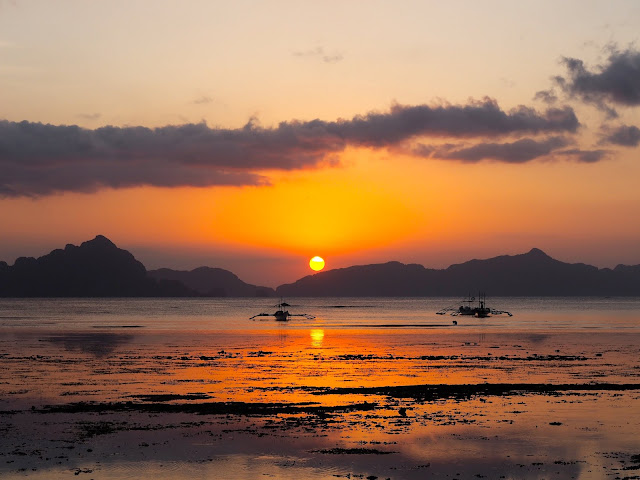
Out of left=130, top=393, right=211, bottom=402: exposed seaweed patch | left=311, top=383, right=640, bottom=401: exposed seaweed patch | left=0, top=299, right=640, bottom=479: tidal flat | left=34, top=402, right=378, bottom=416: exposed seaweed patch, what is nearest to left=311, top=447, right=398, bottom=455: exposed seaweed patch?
left=0, top=299, right=640, bottom=479: tidal flat

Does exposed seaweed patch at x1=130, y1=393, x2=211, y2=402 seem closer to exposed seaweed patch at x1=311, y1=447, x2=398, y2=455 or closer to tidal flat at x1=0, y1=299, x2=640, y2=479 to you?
tidal flat at x1=0, y1=299, x2=640, y2=479

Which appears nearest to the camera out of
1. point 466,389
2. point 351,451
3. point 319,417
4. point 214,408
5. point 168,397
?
point 351,451

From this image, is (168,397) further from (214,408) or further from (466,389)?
(466,389)

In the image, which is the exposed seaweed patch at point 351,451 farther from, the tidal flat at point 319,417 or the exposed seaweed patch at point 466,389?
the exposed seaweed patch at point 466,389

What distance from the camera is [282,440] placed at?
31000mm

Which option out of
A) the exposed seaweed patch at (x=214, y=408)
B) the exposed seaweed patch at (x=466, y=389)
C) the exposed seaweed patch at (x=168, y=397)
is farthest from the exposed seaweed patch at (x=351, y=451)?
the exposed seaweed patch at (x=168, y=397)

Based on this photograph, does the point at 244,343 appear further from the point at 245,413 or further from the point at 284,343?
the point at 245,413

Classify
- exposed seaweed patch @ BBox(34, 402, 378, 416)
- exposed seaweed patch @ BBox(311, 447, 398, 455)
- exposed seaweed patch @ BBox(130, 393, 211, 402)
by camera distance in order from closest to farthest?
exposed seaweed patch @ BBox(311, 447, 398, 455) < exposed seaweed patch @ BBox(34, 402, 378, 416) < exposed seaweed patch @ BBox(130, 393, 211, 402)

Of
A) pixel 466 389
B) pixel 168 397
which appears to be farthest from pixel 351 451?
pixel 466 389

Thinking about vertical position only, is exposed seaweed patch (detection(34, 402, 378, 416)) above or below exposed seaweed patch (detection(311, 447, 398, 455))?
above

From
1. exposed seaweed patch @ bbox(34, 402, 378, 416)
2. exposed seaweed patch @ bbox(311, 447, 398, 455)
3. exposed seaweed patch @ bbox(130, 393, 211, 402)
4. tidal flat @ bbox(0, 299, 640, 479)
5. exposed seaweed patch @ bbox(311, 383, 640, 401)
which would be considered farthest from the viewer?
exposed seaweed patch @ bbox(311, 383, 640, 401)

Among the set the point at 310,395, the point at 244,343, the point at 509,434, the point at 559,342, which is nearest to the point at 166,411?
the point at 310,395

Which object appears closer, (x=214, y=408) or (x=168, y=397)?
(x=214, y=408)

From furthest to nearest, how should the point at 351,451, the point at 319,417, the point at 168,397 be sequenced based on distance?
the point at 168,397, the point at 319,417, the point at 351,451
